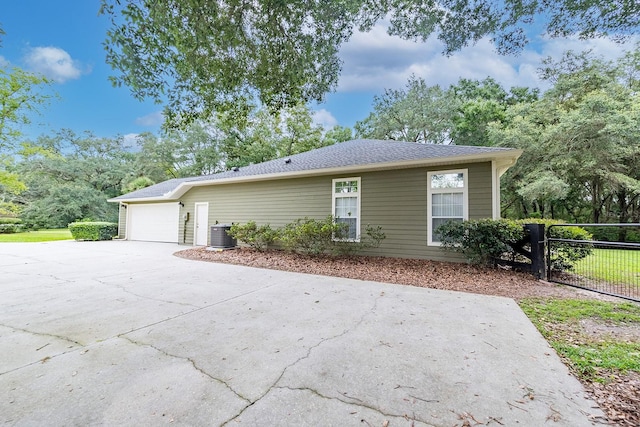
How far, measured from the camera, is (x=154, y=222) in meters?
13.9

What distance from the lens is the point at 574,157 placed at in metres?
13.7

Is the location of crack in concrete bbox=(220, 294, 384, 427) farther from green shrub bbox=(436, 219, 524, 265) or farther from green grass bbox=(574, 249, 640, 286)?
green grass bbox=(574, 249, 640, 286)

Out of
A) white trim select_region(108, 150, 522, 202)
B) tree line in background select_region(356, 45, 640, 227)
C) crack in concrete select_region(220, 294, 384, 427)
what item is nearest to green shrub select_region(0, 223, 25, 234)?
white trim select_region(108, 150, 522, 202)

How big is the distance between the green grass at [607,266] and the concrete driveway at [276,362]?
3.33m

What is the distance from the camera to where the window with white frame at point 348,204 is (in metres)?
8.27

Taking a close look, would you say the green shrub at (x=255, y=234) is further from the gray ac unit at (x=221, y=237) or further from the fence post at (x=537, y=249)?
the fence post at (x=537, y=249)

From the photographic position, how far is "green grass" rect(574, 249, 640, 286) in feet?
18.4

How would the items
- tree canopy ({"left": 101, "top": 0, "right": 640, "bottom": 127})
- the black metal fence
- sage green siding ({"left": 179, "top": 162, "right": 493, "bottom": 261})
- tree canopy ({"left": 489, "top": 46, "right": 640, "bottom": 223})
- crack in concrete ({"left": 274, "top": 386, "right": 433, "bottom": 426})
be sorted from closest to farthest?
crack in concrete ({"left": 274, "top": 386, "right": 433, "bottom": 426}), tree canopy ({"left": 101, "top": 0, "right": 640, "bottom": 127}), the black metal fence, sage green siding ({"left": 179, "top": 162, "right": 493, "bottom": 261}), tree canopy ({"left": 489, "top": 46, "right": 640, "bottom": 223})

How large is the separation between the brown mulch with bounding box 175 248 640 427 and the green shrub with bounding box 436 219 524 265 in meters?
0.34

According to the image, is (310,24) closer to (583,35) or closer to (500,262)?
(583,35)

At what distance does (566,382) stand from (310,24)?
5125mm

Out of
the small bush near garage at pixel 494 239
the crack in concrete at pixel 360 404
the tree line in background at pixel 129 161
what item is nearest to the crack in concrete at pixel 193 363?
the crack in concrete at pixel 360 404

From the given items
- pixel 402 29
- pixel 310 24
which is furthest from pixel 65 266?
pixel 402 29

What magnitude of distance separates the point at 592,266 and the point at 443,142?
52.0ft
